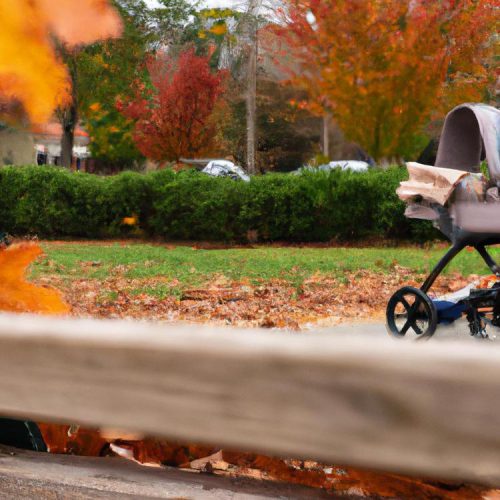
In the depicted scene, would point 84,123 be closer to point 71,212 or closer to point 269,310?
point 71,212

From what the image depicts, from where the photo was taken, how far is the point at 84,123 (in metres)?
9.43

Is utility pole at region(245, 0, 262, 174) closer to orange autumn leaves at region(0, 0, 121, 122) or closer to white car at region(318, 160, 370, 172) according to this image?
white car at region(318, 160, 370, 172)

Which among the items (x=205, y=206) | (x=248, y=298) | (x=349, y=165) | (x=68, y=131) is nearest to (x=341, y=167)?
(x=349, y=165)

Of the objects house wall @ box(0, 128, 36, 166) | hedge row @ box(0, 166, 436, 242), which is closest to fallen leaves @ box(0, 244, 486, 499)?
hedge row @ box(0, 166, 436, 242)

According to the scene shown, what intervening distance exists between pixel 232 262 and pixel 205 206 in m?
2.47

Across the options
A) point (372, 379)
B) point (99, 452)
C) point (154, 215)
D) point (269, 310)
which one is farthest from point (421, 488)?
point (154, 215)

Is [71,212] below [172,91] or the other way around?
below

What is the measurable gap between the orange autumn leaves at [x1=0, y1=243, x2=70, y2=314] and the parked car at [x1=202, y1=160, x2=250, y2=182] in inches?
342

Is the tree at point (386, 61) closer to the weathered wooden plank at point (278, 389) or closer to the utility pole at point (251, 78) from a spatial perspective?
the utility pole at point (251, 78)

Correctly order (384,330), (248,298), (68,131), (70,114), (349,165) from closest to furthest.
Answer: (384,330) → (248,298) → (70,114) → (68,131) → (349,165)

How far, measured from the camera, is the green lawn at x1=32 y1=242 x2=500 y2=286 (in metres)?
7.85

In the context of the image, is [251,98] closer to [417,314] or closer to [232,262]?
[232,262]

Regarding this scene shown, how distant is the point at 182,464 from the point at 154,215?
10.4 meters

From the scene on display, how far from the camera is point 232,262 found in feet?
28.8
